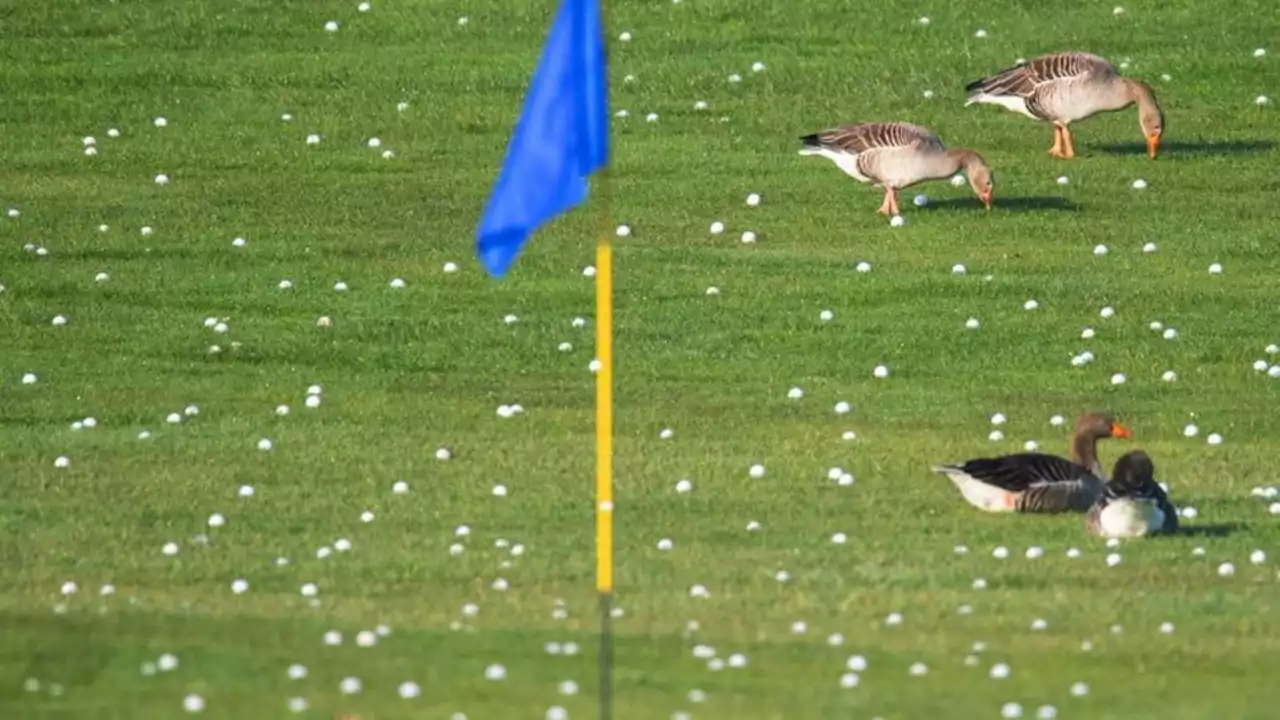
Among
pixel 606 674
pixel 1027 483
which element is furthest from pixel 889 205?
pixel 606 674

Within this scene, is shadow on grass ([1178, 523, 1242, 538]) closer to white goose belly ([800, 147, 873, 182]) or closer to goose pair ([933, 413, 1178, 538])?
goose pair ([933, 413, 1178, 538])

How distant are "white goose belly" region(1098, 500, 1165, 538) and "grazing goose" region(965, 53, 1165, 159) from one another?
40.4 ft

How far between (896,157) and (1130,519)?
989cm

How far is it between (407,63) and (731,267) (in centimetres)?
916

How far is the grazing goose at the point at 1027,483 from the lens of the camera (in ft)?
49.8

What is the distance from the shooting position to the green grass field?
39.5ft

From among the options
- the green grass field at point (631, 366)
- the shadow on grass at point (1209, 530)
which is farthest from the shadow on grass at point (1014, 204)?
the shadow on grass at point (1209, 530)

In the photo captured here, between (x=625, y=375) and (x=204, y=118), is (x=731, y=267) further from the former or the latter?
(x=204, y=118)

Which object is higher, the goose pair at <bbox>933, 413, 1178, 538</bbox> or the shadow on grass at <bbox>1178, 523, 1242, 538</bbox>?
the goose pair at <bbox>933, 413, 1178, 538</bbox>

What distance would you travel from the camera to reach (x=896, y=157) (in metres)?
24.1

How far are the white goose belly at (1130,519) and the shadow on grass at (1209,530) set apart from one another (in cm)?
19

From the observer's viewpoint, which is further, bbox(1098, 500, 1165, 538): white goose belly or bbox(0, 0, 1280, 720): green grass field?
bbox(1098, 500, 1165, 538): white goose belly

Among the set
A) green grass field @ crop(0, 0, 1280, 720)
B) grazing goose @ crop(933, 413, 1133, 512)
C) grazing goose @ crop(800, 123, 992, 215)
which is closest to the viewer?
green grass field @ crop(0, 0, 1280, 720)

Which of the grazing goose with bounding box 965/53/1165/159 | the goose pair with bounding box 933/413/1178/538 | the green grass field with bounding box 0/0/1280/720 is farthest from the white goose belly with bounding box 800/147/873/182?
the goose pair with bounding box 933/413/1178/538
